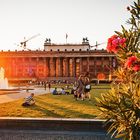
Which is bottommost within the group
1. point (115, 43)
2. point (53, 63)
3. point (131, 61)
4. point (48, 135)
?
point (48, 135)

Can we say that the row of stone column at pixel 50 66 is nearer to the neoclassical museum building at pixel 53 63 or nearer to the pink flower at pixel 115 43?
the neoclassical museum building at pixel 53 63

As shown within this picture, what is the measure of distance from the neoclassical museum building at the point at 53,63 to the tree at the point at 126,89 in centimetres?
12623

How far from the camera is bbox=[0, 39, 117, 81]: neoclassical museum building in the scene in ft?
449

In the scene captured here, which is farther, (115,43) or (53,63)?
(53,63)

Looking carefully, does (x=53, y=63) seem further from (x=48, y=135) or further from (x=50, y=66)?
(x=48, y=135)

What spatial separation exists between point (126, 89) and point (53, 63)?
132738 mm

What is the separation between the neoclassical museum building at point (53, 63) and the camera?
13688cm

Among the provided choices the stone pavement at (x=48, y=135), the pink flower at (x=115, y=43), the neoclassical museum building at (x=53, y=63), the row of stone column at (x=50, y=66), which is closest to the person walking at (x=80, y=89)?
the stone pavement at (x=48, y=135)

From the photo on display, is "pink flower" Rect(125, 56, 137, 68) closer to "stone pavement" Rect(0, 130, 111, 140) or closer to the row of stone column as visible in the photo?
"stone pavement" Rect(0, 130, 111, 140)

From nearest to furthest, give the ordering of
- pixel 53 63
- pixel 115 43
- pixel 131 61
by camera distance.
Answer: pixel 131 61
pixel 115 43
pixel 53 63

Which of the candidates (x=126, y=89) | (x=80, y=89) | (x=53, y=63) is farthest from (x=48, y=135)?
(x=53, y=63)

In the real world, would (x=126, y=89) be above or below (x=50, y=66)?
below

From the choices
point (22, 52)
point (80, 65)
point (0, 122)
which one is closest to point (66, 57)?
point (80, 65)

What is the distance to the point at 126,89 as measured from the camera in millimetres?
8742
